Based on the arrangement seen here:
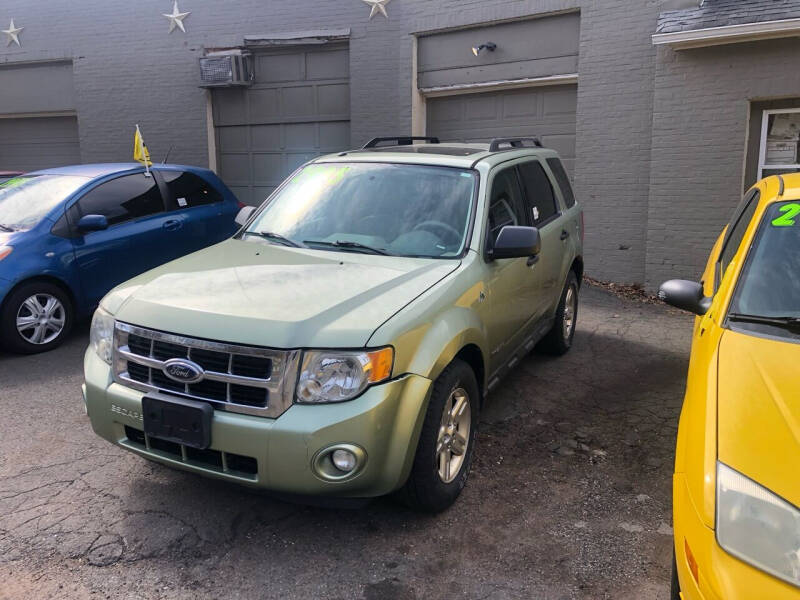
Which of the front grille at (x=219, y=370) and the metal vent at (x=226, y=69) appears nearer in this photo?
the front grille at (x=219, y=370)

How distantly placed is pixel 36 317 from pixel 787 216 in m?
5.80

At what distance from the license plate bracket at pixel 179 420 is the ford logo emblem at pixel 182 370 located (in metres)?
0.09

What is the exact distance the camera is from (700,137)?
8.11 meters

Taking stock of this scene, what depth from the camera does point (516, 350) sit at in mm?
4648

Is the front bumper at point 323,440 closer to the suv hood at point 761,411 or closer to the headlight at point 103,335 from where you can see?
the headlight at point 103,335

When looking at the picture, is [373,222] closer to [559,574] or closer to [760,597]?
[559,574]

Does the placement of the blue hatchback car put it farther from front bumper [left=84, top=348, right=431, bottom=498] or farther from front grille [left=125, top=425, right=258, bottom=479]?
front bumper [left=84, top=348, right=431, bottom=498]

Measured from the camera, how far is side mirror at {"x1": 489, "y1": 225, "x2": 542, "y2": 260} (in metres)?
3.84

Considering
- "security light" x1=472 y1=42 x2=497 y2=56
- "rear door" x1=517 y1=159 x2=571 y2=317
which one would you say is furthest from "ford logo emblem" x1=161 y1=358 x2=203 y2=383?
"security light" x1=472 y1=42 x2=497 y2=56

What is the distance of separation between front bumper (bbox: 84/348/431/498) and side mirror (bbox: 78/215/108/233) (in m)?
3.73

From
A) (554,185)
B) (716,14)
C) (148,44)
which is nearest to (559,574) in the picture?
(554,185)

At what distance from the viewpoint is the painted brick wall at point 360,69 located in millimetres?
8680

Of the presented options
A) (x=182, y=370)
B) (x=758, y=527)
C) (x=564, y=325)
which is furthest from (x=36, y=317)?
(x=758, y=527)

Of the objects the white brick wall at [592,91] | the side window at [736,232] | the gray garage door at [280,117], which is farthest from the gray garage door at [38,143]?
the side window at [736,232]
